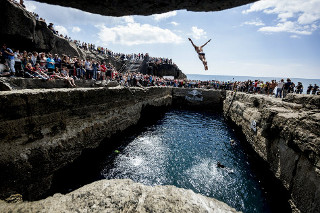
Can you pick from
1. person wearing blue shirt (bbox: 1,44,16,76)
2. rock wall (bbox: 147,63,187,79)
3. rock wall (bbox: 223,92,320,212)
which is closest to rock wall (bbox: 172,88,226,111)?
rock wall (bbox: 223,92,320,212)

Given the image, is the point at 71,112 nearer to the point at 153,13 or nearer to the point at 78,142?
the point at 78,142

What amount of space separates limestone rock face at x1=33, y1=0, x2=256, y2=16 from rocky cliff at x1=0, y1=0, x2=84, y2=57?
18050 millimetres

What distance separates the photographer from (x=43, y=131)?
6.00 meters

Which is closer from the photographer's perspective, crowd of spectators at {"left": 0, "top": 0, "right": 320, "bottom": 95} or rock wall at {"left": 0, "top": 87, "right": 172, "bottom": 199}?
rock wall at {"left": 0, "top": 87, "right": 172, "bottom": 199}

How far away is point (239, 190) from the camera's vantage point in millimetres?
6848

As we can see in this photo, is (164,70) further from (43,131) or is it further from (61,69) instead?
(43,131)

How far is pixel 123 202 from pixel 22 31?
19.8m

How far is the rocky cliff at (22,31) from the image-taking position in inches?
527

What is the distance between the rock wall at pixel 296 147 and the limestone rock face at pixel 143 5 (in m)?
5.02

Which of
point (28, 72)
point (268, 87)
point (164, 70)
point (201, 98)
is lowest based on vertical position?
point (201, 98)

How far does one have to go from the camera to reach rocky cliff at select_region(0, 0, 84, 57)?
43.9ft

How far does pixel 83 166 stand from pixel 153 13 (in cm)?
798

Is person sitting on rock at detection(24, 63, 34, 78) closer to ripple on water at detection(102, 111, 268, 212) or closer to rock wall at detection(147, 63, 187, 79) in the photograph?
ripple on water at detection(102, 111, 268, 212)

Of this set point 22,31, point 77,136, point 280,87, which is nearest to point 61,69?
point 77,136
